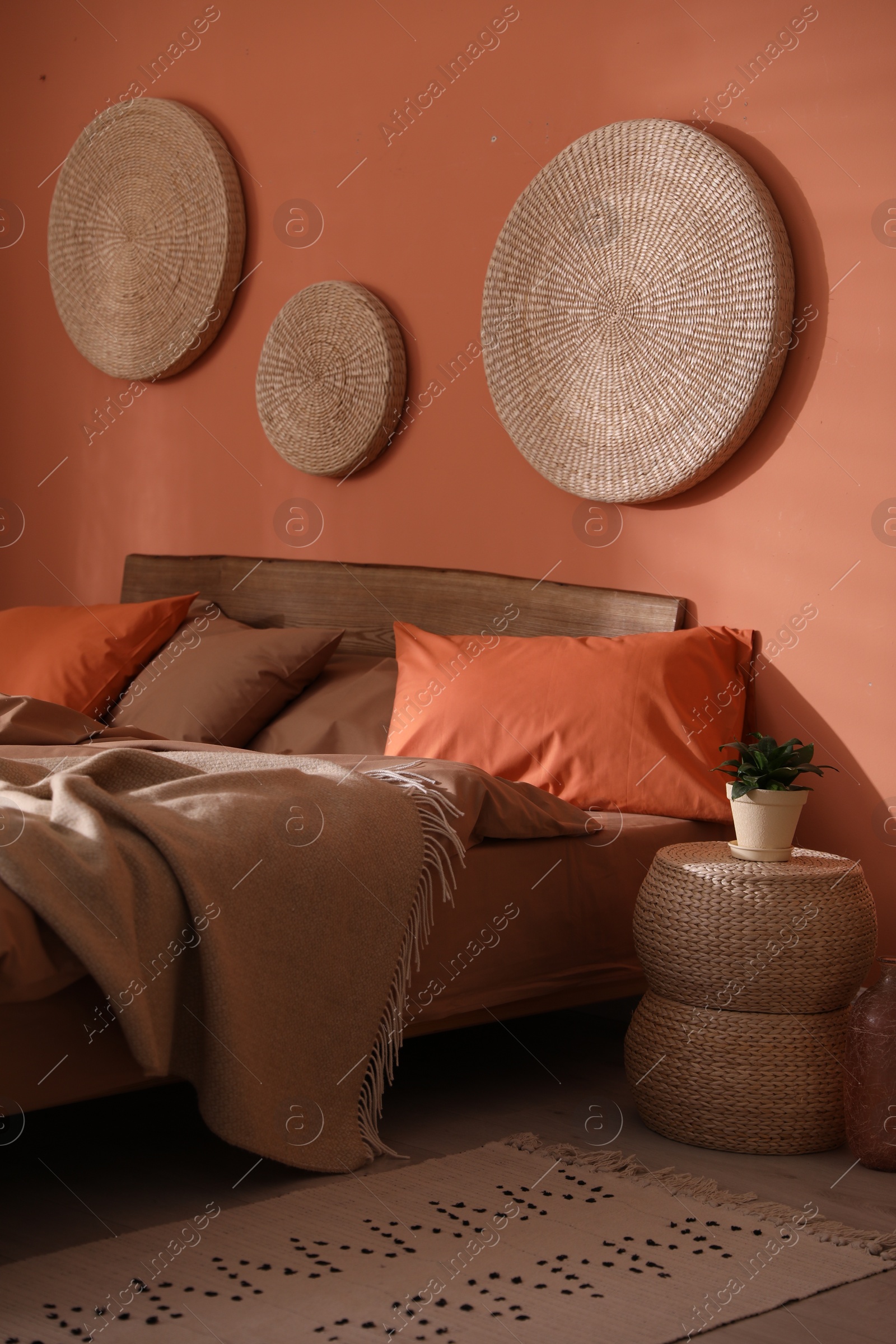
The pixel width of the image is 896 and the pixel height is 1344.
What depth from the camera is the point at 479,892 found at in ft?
7.82

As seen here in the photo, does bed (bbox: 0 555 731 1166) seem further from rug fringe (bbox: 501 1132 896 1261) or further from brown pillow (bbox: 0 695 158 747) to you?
rug fringe (bbox: 501 1132 896 1261)

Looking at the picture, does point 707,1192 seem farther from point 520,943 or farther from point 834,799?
point 834,799

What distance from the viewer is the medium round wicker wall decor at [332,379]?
354 centimetres

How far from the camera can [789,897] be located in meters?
2.25

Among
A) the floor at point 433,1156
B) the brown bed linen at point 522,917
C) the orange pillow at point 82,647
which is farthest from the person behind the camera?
the orange pillow at point 82,647

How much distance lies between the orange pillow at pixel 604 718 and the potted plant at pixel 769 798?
1.17 ft

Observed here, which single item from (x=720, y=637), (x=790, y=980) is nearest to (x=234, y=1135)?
(x=790, y=980)

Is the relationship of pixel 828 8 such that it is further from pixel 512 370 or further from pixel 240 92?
pixel 240 92

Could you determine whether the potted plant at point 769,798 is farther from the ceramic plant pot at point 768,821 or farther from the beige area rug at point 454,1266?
the beige area rug at point 454,1266

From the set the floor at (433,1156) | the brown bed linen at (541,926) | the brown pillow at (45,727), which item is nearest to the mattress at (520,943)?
the brown bed linen at (541,926)

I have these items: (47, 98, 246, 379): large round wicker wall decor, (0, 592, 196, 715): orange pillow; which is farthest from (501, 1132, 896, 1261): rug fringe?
(47, 98, 246, 379): large round wicker wall decor

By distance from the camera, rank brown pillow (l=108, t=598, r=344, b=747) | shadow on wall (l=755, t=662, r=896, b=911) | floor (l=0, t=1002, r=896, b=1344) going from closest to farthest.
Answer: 1. floor (l=0, t=1002, r=896, b=1344)
2. shadow on wall (l=755, t=662, r=896, b=911)
3. brown pillow (l=108, t=598, r=344, b=747)

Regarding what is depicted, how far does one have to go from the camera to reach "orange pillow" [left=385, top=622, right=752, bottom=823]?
272 centimetres

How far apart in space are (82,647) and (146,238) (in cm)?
138
